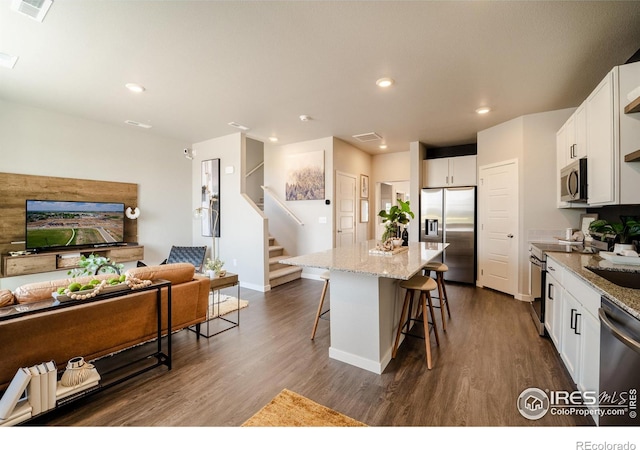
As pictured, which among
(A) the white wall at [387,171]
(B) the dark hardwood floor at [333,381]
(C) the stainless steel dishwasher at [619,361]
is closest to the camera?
(C) the stainless steel dishwasher at [619,361]

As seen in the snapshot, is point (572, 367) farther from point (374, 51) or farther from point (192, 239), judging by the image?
point (192, 239)

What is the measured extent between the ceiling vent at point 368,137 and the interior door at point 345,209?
0.77 meters

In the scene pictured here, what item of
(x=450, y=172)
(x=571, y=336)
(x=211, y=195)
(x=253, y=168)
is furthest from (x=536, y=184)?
(x=253, y=168)

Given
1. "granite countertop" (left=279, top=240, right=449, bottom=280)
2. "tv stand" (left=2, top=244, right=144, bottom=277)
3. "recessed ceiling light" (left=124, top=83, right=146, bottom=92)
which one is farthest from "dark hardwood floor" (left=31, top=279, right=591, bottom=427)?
"recessed ceiling light" (left=124, top=83, right=146, bottom=92)

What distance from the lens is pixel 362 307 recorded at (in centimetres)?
221

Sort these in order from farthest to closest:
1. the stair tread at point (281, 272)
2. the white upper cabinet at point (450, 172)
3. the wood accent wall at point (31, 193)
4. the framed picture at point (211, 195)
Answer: the framed picture at point (211, 195)
the white upper cabinet at point (450, 172)
the stair tread at point (281, 272)
the wood accent wall at point (31, 193)

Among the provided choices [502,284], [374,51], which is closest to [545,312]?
[502,284]

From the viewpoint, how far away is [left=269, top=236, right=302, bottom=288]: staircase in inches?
191

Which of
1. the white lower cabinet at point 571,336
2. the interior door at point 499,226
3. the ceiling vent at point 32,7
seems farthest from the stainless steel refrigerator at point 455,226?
the ceiling vent at point 32,7

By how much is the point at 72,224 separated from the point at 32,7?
323 cm

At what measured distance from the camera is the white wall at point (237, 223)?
15.2 ft

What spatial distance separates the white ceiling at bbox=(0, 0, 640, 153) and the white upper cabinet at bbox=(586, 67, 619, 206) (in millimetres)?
476

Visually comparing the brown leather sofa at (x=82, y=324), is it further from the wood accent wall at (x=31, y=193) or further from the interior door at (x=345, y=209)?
the interior door at (x=345, y=209)

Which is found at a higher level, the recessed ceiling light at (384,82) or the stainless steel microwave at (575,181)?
the recessed ceiling light at (384,82)
